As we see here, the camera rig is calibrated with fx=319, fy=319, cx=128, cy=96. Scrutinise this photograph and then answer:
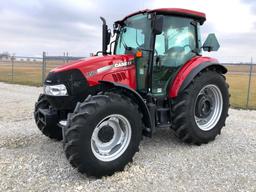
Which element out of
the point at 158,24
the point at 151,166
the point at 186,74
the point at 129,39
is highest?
the point at 158,24

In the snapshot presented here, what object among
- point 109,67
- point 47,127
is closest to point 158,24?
point 109,67

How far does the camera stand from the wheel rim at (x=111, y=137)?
425cm

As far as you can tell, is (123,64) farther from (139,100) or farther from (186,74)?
(186,74)

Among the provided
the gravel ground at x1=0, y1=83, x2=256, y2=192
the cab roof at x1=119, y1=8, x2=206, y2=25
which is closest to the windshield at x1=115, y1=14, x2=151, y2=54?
the cab roof at x1=119, y1=8, x2=206, y2=25

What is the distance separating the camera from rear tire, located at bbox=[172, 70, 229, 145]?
17.0ft

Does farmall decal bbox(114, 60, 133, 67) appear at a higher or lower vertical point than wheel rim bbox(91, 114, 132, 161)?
higher

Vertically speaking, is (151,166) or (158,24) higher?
(158,24)

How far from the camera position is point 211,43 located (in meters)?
5.81

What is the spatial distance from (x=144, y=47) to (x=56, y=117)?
1.76m

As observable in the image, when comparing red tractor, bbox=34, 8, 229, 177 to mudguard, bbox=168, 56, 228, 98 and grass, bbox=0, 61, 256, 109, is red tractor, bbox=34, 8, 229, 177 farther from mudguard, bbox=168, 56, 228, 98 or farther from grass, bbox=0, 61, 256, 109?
grass, bbox=0, 61, 256, 109

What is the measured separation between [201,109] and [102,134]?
2.18 meters

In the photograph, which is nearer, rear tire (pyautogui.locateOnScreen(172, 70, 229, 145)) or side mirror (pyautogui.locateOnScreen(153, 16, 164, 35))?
side mirror (pyautogui.locateOnScreen(153, 16, 164, 35))

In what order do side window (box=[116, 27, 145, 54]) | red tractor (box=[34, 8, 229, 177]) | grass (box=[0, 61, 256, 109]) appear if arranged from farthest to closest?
1. grass (box=[0, 61, 256, 109])
2. side window (box=[116, 27, 145, 54])
3. red tractor (box=[34, 8, 229, 177])

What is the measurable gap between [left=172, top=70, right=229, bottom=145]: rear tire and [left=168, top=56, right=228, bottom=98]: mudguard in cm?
11
